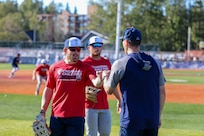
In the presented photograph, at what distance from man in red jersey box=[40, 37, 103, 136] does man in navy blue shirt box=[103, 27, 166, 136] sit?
1228 millimetres

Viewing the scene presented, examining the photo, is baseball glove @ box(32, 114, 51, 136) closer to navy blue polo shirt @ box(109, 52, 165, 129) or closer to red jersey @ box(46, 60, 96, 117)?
red jersey @ box(46, 60, 96, 117)

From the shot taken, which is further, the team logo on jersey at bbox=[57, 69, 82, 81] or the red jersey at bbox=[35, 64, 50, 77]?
the red jersey at bbox=[35, 64, 50, 77]

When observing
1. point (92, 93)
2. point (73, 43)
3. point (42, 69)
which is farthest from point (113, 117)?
point (73, 43)

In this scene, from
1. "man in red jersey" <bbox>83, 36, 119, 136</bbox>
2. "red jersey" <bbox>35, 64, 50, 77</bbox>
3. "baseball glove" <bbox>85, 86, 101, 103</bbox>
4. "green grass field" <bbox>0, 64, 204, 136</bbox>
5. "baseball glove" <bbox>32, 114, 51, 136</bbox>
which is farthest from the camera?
"red jersey" <bbox>35, 64, 50, 77</bbox>

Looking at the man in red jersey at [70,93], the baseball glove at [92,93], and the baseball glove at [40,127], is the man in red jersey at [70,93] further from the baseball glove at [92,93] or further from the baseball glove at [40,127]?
the baseball glove at [92,93]

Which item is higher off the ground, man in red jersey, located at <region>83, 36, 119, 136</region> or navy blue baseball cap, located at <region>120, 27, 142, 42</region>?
navy blue baseball cap, located at <region>120, 27, 142, 42</region>

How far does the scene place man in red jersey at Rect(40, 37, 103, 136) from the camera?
269 inches

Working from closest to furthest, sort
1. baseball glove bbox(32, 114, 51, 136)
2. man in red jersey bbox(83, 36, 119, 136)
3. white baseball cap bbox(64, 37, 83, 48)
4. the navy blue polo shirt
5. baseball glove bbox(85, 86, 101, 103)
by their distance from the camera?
the navy blue polo shirt, baseball glove bbox(32, 114, 51, 136), white baseball cap bbox(64, 37, 83, 48), baseball glove bbox(85, 86, 101, 103), man in red jersey bbox(83, 36, 119, 136)

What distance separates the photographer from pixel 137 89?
18.2 ft

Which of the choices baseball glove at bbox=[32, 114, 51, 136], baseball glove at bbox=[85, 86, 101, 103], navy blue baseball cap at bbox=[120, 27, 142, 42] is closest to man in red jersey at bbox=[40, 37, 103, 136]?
baseball glove at bbox=[32, 114, 51, 136]

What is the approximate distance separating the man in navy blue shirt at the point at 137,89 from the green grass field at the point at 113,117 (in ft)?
18.6

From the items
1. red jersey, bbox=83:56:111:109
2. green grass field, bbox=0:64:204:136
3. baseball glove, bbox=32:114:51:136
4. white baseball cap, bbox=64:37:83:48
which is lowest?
green grass field, bbox=0:64:204:136

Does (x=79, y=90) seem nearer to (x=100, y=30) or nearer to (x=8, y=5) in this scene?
(x=100, y=30)

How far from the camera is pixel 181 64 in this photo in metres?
64.1
